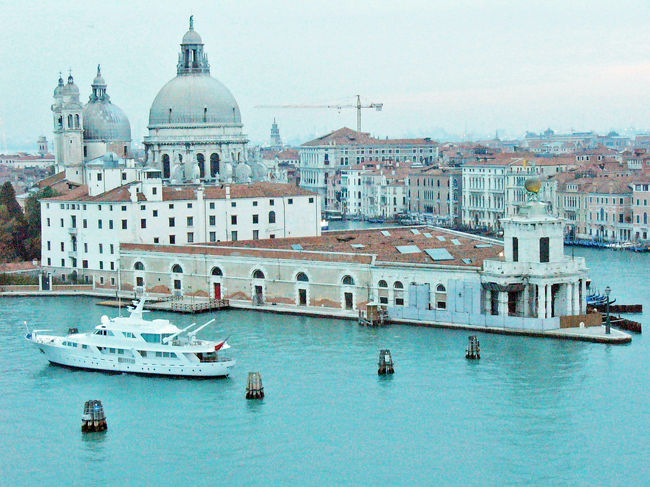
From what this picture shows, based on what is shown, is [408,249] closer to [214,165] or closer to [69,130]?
Result: [214,165]

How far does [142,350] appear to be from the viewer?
19031mm

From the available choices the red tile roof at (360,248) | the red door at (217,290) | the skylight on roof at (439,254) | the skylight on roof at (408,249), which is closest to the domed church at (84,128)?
the red tile roof at (360,248)

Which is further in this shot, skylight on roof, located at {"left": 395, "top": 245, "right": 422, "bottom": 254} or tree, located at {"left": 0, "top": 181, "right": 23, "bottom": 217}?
tree, located at {"left": 0, "top": 181, "right": 23, "bottom": 217}

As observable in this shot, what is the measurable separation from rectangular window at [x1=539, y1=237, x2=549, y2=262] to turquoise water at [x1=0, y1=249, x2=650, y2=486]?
1572 millimetres

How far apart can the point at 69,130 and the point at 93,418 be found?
2202 cm

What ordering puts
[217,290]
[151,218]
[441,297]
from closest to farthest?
[441,297] → [217,290] → [151,218]

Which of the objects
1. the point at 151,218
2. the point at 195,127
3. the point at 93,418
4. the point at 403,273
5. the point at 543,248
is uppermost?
the point at 195,127

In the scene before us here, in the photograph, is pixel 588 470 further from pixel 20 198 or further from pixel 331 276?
pixel 20 198

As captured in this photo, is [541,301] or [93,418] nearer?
[93,418]

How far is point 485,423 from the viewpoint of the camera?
16016mm

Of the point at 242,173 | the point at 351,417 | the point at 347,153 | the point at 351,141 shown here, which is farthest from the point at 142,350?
the point at 351,141

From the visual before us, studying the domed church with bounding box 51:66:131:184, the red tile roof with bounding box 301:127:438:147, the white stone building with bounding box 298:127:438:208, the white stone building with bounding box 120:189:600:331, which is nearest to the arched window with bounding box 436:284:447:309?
the white stone building with bounding box 120:189:600:331

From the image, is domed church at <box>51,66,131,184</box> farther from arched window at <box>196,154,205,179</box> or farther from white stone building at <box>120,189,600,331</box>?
white stone building at <box>120,189,600,331</box>

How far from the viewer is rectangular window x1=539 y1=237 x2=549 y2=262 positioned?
2200cm
